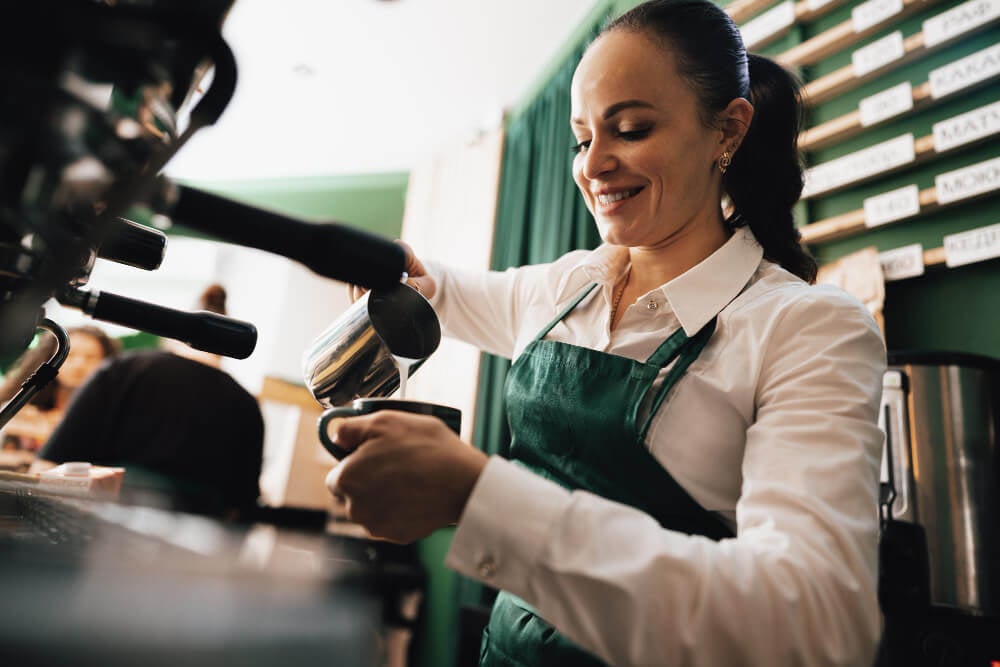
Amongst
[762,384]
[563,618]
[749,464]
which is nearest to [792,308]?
[762,384]

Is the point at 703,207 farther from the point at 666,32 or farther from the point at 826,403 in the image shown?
the point at 826,403

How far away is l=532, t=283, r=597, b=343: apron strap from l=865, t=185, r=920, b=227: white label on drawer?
90 cm

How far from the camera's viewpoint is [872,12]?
1614 millimetres

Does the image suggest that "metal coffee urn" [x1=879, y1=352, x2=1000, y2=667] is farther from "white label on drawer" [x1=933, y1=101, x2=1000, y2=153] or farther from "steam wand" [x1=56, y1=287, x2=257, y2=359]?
"steam wand" [x1=56, y1=287, x2=257, y2=359]

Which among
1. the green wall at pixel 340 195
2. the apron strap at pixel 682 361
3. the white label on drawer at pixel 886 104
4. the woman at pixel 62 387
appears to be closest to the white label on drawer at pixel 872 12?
the white label on drawer at pixel 886 104

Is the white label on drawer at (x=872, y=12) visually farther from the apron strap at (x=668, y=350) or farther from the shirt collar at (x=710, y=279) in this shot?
the apron strap at (x=668, y=350)

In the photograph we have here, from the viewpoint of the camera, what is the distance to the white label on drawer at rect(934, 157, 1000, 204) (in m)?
1.35

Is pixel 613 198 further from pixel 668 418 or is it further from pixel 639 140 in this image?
pixel 668 418

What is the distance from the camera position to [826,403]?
65 cm

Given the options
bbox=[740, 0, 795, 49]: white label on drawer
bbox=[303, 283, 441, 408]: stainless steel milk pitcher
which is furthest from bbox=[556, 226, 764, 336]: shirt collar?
bbox=[740, 0, 795, 49]: white label on drawer

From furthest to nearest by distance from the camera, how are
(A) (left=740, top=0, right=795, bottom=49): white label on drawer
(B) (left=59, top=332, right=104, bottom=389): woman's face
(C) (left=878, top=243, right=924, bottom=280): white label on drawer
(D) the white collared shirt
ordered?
1. (B) (left=59, top=332, right=104, bottom=389): woman's face
2. (A) (left=740, top=0, right=795, bottom=49): white label on drawer
3. (C) (left=878, top=243, right=924, bottom=280): white label on drawer
4. (D) the white collared shirt

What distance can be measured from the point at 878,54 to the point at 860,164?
275 mm

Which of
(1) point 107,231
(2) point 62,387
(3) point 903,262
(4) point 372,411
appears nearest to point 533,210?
(3) point 903,262

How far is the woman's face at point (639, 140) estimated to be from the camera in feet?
3.00
